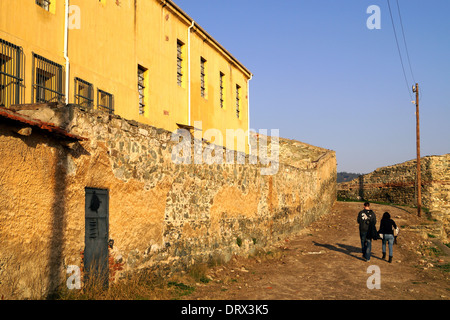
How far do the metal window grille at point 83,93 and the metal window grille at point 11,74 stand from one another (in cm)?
179

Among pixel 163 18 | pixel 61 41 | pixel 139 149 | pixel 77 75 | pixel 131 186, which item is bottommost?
pixel 131 186

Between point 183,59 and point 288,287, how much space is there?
11.7m

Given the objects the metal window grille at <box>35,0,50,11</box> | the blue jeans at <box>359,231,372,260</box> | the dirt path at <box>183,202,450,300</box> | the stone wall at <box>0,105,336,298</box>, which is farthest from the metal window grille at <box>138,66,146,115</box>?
the blue jeans at <box>359,231,372,260</box>

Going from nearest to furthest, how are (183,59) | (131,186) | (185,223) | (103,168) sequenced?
1. (103,168)
2. (131,186)
3. (185,223)
4. (183,59)

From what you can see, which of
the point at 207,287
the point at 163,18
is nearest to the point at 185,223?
the point at 207,287

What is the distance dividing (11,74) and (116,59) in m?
4.04

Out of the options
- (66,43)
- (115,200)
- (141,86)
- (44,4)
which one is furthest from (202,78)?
(115,200)

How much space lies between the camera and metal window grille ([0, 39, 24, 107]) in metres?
10.2

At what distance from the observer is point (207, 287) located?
9.23 m

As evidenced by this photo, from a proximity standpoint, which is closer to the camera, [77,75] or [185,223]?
[185,223]

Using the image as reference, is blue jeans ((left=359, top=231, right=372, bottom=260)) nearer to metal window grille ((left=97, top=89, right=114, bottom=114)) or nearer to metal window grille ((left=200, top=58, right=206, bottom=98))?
metal window grille ((left=97, top=89, right=114, bottom=114))

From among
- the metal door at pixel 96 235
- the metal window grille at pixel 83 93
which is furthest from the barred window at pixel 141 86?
the metal door at pixel 96 235
